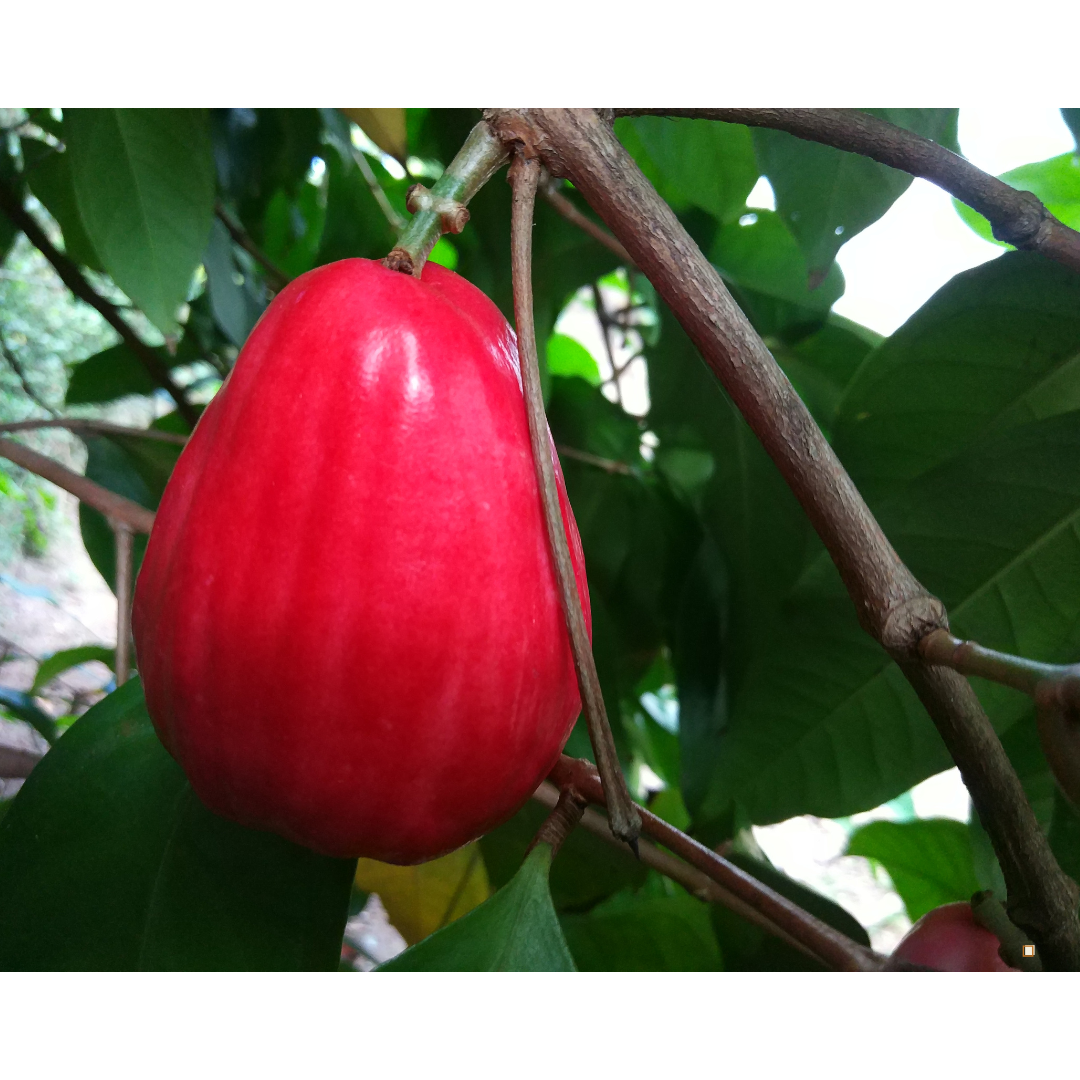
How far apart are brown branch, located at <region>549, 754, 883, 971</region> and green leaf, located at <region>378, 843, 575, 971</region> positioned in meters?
0.03

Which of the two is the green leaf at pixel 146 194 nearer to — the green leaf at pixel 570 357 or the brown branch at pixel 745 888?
the brown branch at pixel 745 888

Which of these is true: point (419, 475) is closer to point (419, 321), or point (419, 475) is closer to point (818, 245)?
point (419, 321)

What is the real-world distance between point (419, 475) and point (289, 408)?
0.05 m

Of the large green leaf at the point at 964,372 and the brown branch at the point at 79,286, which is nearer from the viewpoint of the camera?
the large green leaf at the point at 964,372

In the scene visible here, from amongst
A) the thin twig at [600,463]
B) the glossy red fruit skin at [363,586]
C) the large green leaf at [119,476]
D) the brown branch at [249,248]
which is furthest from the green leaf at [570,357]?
the glossy red fruit skin at [363,586]

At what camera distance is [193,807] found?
385 mm

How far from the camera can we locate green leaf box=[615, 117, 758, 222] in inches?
20.3

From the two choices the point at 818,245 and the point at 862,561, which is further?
the point at 818,245

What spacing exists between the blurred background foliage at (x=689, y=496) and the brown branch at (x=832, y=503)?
94mm

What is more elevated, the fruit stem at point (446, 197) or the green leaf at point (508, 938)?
the fruit stem at point (446, 197)

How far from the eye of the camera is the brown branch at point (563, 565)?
279mm

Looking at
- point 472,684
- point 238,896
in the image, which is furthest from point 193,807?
point 472,684

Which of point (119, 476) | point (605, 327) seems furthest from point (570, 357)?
point (119, 476)
